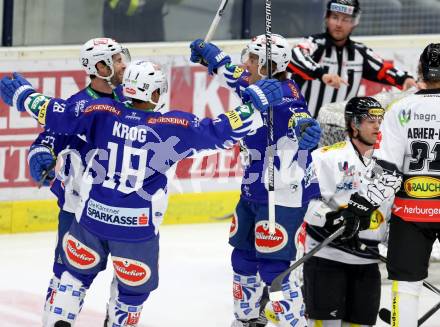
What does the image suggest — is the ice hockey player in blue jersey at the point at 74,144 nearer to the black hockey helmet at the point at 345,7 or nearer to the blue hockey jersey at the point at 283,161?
the blue hockey jersey at the point at 283,161

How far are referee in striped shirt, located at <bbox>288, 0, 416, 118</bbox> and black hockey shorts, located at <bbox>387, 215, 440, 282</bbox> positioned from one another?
2348 mm

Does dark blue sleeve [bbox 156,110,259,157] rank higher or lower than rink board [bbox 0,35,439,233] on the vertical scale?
higher

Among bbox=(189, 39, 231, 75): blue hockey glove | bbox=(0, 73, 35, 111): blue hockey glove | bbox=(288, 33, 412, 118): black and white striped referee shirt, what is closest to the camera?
bbox=(0, 73, 35, 111): blue hockey glove

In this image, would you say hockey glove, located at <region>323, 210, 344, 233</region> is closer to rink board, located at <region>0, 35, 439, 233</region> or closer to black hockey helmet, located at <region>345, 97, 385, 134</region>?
black hockey helmet, located at <region>345, 97, 385, 134</region>

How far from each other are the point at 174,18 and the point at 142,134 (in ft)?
12.0

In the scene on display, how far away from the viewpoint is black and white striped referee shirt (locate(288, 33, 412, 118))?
26.8 feet

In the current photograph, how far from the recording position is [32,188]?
337 inches

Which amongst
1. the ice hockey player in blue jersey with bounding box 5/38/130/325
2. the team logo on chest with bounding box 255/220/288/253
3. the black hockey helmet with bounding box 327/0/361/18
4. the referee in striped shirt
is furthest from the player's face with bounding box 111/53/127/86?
the black hockey helmet with bounding box 327/0/361/18

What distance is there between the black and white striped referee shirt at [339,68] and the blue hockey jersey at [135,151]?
257 cm

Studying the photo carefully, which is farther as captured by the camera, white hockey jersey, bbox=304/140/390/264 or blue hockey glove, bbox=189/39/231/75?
blue hockey glove, bbox=189/39/231/75

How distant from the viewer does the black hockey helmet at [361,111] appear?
620cm

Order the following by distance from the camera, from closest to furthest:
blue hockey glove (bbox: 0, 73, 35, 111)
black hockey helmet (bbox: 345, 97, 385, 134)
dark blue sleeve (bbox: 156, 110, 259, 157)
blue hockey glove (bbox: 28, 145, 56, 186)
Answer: dark blue sleeve (bbox: 156, 110, 259, 157) < blue hockey glove (bbox: 0, 73, 35, 111) < blue hockey glove (bbox: 28, 145, 56, 186) < black hockey helmet (bbox: 345, 97, 385, 134)

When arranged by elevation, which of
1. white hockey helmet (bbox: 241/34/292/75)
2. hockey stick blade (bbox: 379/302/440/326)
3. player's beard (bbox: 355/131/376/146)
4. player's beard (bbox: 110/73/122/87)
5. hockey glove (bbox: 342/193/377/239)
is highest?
white hockey helmet (bbox: 241/34/292/75)

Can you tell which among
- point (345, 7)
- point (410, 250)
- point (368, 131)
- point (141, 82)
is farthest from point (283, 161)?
point (345, 7)
